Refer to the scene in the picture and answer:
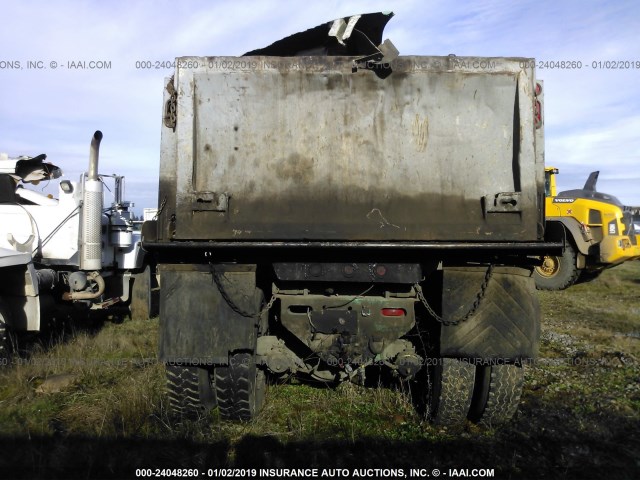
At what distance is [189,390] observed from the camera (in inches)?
151

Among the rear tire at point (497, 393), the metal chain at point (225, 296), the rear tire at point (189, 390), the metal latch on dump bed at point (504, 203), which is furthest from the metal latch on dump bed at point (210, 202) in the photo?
the rear tire at point (497, 393)

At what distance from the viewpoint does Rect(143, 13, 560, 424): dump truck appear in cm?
341

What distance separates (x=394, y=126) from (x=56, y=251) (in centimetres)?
520

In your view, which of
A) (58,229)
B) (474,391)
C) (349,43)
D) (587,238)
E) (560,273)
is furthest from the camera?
(560,273)

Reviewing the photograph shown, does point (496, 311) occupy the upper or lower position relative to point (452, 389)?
upper

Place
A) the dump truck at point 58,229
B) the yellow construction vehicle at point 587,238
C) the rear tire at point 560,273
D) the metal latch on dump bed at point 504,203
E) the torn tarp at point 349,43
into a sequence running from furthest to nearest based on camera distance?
the rear tire at point 560,273 < the yellow construction vehicle at point 587,238 < the dump truck at point 58,229 < the torn tarp at point 349,43 < the metal latch on dump bed at point 504,203

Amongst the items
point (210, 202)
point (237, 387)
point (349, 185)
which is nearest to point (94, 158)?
point (210, 202)

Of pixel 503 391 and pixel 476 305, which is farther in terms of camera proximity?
pixel 503 391

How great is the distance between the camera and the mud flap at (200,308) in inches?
139

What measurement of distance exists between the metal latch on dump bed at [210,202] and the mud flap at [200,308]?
0.40m

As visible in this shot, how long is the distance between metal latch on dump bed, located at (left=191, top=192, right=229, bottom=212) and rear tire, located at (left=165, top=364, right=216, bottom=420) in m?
1.19

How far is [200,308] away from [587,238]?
1078 cm

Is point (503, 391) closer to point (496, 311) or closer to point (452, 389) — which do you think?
point (452, 389)

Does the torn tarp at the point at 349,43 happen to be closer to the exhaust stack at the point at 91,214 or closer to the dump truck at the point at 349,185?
the dump truck at the point at 349,185
